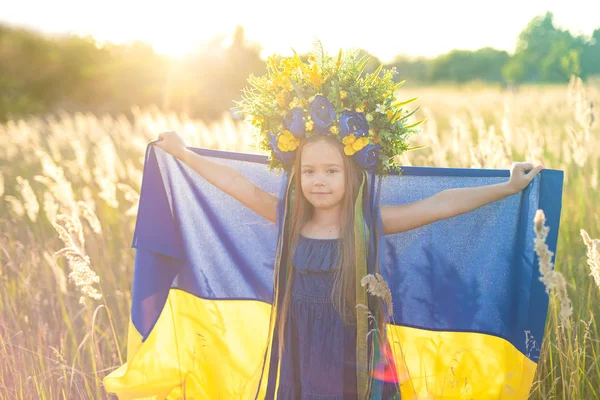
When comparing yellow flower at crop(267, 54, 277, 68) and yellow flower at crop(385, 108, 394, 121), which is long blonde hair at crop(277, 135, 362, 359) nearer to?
yellow flower at crop(385, 108, 394, 121)

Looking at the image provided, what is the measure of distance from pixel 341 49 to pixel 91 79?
2069 cm

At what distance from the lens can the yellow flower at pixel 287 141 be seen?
2467mm

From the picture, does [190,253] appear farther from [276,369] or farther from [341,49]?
[341,49]

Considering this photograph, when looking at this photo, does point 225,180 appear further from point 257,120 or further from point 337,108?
point 337,108

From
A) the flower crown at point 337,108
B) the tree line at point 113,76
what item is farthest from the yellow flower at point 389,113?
the tree line at point 113,76

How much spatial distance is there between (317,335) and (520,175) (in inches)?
43.7

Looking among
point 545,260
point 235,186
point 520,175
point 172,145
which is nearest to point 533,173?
point 520,175

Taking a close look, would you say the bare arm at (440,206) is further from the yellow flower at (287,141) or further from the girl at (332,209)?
the yellow flower at (287,141)

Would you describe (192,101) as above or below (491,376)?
above

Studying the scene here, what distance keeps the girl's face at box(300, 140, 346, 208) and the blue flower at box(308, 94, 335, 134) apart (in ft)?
0.31

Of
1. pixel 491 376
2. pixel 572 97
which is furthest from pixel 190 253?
pixel 572 97

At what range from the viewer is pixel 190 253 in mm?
3053

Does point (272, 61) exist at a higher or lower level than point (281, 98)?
higher

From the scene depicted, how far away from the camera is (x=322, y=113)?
93.8 inches
